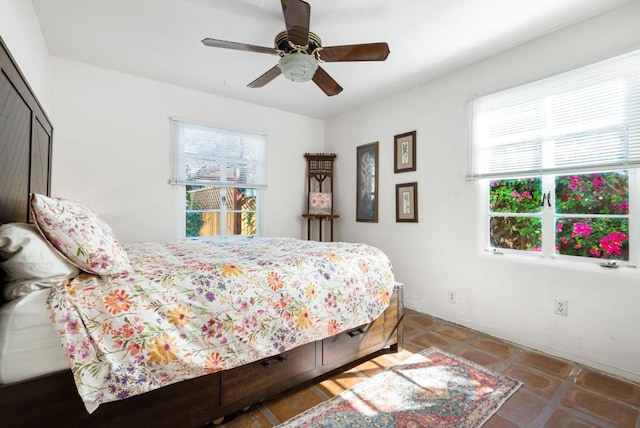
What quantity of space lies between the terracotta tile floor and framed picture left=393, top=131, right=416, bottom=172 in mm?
1939

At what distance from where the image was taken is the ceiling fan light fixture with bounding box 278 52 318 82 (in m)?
2.04

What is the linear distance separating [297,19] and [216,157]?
240 centimetres

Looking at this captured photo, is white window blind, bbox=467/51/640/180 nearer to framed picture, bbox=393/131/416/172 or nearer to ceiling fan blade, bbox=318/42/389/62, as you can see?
framed picture, bbox=393/131/416/172

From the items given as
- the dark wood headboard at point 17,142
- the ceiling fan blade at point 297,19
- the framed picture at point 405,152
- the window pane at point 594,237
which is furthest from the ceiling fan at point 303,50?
the window pane at point 594,237

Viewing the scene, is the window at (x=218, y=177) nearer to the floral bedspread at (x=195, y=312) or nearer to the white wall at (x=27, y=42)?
the white wall at (x=27, y=42)

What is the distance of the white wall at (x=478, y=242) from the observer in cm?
211

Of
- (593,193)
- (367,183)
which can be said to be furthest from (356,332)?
(367,183)

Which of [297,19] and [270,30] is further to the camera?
[270,30]

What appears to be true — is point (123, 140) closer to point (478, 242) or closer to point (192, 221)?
point (192, 221)

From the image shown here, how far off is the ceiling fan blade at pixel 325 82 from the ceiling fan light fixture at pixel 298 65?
0.74ft

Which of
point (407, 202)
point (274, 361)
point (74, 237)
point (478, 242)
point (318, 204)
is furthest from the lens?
point (318, 204)

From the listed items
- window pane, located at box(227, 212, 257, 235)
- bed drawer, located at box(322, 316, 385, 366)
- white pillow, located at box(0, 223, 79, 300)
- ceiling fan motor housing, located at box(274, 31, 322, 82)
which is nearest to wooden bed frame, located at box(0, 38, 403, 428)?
bed drawer, located at box(322, 316, 385, 366)

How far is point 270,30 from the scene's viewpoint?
2.41m

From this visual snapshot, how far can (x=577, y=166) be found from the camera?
2275 mm
